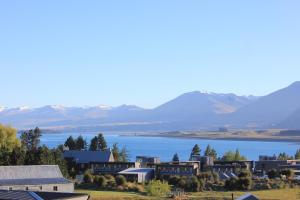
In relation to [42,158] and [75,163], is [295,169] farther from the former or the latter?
[42,158]

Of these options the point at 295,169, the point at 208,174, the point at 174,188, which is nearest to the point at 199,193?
the point at 174,188

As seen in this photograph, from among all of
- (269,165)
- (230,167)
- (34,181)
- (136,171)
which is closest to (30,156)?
(136,171)

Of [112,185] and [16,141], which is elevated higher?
[16,141]

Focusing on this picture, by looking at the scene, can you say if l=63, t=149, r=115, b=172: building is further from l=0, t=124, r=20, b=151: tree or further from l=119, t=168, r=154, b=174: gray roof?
l=0, t=124, r=20, b=151: tree

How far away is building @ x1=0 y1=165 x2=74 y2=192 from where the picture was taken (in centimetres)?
5378

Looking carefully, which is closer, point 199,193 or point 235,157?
point 199,193

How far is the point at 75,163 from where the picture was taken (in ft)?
296

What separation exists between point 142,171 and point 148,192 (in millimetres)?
18800

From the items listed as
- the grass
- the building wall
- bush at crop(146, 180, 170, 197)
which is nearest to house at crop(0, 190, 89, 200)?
the grass

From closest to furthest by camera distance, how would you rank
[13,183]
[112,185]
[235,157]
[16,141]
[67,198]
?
[67,198], [13,183], [112,185], [16,141], [235,157]

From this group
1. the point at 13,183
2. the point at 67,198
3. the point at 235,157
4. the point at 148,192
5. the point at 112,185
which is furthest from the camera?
the point at 235,157

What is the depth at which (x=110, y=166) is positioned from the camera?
8862 centimetres

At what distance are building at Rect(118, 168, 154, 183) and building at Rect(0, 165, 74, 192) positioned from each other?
19934 millimetres

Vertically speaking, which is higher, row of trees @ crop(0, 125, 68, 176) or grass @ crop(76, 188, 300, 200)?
row of trees @ crop(0, 125, 68, 176)
